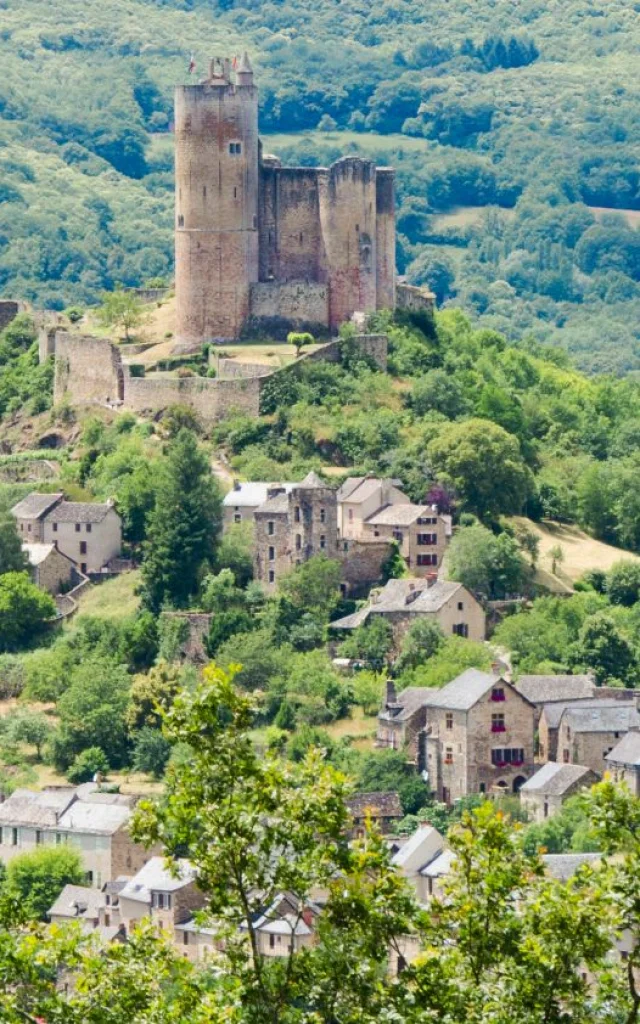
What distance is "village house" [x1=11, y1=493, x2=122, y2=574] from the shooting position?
7869 cm

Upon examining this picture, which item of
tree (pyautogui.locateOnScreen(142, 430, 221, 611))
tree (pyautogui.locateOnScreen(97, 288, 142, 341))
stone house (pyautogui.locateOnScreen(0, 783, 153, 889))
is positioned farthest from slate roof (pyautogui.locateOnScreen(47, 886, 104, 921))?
tree (pyautogui.locateOnScreen(97, 288, 142, 341))

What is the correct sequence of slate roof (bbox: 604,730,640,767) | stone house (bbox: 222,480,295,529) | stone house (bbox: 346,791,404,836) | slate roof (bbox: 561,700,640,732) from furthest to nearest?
stone house (bbox: 222,480,295,529) < slate roof (bbox: 561,700,640,732) < slate roof (bbox: 604,730,640,767) < stone house (bbox: 346,791,404,836)

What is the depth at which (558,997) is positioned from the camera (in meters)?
30.9

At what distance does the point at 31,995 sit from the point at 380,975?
322 cm

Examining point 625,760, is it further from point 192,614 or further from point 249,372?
point 249,372

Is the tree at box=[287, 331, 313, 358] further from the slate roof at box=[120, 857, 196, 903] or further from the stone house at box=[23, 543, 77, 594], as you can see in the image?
the slate roof at box=[120, 857, 196, 903]

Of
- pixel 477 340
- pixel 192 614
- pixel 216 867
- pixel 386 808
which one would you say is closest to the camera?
pixel 216 867

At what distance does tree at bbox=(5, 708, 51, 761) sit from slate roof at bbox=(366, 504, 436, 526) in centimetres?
895

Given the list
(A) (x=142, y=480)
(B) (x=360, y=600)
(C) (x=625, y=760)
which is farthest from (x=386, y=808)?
(A) (x=142, y=480)

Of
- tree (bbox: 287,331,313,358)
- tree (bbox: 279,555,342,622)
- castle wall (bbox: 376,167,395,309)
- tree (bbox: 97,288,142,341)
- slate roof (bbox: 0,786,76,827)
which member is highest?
castle wall (bbox: 376,167,395,309)

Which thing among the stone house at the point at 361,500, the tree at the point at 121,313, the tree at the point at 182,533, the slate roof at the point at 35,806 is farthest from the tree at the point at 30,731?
the tree at the point at 121,313

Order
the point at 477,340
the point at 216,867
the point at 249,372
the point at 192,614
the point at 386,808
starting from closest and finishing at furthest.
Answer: the point at 216,867, the point at 386,808, the point at 192,614, the point at 249,372, the point at 477,340

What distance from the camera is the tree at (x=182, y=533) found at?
7488 centimetres

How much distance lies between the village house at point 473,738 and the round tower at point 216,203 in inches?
767
